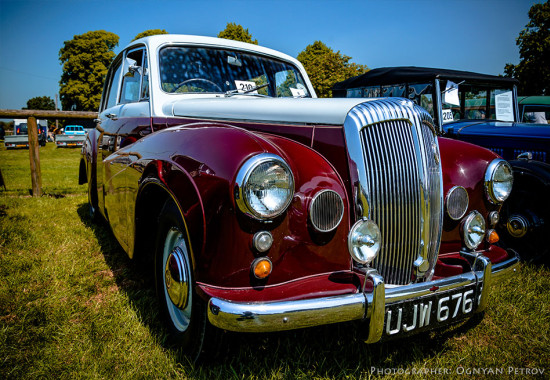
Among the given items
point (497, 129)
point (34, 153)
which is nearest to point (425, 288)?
point (497, 129)

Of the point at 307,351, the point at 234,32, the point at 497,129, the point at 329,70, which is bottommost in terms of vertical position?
the point at 307,351

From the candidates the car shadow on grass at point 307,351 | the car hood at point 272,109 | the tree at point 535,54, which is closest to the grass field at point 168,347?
the car shadow on grass at point 307,351

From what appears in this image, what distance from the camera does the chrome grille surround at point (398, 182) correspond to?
167 cm

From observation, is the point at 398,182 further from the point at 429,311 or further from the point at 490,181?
the point at 490,181

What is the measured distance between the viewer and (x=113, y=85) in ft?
13.1

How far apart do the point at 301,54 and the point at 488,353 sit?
1068 inches

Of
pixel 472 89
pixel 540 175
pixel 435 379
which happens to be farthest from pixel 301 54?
pixel 435 379

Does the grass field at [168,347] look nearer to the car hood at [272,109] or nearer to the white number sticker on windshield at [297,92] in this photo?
the car hood at [272,109]

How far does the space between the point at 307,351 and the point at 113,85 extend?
343 centimetres

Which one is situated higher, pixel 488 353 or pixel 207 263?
pixel 207 263

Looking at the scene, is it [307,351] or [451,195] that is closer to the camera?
[307,351]

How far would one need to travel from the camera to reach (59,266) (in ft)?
9.77

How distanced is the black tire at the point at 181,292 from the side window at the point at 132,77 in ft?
5.14

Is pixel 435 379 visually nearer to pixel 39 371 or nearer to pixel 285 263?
pixel 285 263
